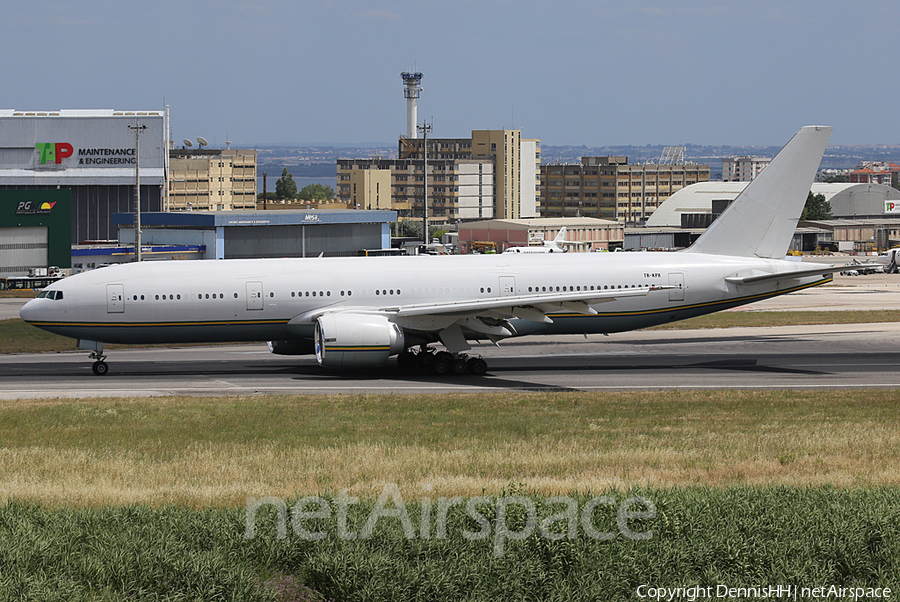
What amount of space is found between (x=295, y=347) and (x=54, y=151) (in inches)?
4851

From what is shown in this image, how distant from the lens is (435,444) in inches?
926

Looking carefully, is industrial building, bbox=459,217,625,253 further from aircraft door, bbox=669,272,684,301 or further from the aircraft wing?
the aircraft wing

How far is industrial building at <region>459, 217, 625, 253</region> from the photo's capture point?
493 ft

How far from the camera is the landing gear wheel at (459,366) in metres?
36.8

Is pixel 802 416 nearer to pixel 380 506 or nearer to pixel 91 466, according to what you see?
pixel 380 506

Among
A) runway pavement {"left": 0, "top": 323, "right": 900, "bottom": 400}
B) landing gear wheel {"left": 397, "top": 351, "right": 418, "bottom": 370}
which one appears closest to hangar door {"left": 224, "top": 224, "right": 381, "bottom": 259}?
runway pavement {"left": 0, "top": 323, "right": 900, "bottom": 400}

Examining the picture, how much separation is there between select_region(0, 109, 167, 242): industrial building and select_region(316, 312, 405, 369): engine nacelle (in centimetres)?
11992

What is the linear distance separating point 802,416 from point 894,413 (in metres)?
2.83

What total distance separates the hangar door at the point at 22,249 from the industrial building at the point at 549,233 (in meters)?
65.1

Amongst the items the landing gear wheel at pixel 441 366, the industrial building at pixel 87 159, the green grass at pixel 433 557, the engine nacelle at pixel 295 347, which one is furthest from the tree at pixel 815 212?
the green grass at pixel 433 557

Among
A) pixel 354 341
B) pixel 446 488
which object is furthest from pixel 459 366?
pixel 446 488

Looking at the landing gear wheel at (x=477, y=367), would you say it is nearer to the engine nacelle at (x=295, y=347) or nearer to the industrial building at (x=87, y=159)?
the engine nacelle at (x=295, y=347)

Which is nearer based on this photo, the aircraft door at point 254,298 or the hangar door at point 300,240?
the aircraft door at point 254,298

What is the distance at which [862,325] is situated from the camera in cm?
5153
